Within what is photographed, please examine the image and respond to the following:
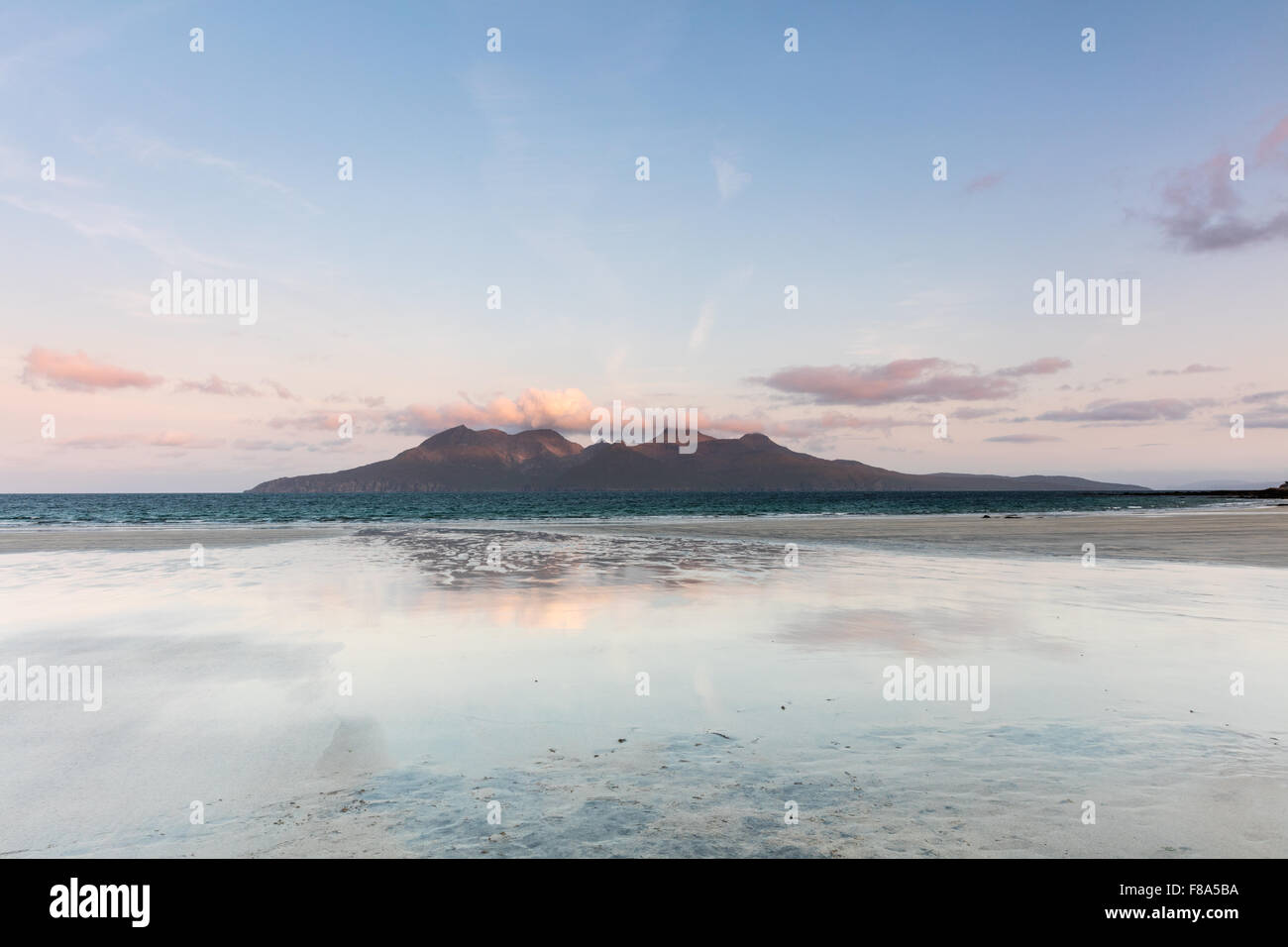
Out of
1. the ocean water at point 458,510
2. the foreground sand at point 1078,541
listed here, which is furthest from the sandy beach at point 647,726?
the ocean water at point 458,510

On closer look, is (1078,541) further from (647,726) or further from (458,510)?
(458,510)

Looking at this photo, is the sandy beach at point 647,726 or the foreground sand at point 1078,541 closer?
the sandy beach at point 647,726

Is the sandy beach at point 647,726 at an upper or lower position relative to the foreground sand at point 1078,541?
upper

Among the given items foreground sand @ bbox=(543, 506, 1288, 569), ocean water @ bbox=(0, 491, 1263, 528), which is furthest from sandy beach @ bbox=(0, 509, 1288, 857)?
ocean water @ bbox=(0, 491, 1263, 528)

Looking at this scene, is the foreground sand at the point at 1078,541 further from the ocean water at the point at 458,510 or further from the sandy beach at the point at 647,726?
the ocean water at the point at 458,510

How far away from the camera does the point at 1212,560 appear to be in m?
23.8

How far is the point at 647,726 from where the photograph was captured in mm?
7090

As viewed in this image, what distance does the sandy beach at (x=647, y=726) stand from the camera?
4801 mm

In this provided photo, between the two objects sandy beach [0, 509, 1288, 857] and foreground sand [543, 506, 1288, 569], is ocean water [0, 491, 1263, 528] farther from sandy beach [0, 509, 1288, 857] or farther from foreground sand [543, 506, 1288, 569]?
sandy beach [0, 509, 1288, 857]

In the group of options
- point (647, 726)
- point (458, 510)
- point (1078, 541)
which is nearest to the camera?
point (647, 726)

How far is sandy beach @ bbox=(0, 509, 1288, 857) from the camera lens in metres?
4.80

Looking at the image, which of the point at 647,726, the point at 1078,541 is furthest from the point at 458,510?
the point at 647,726

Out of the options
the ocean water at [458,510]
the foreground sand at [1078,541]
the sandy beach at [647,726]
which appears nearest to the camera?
the sandy beach at [647,726]
